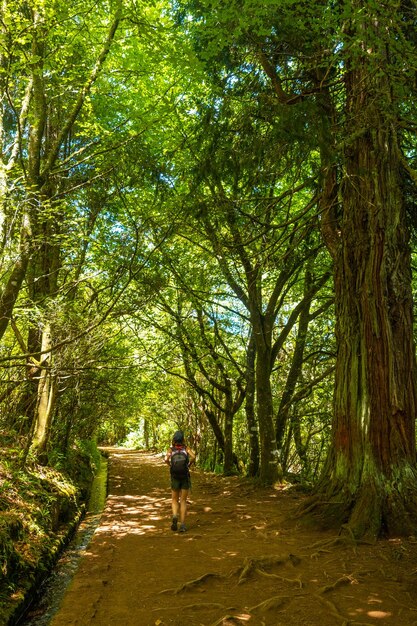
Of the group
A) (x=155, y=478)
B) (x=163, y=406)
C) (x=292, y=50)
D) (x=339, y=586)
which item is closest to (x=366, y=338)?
(x=339, y=586)

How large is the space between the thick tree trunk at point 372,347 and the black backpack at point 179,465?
2.26 meters

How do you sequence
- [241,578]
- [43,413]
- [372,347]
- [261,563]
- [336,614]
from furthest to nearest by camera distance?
[43,413]
[372,347]
[261,563]
[241,578]
[336,614]

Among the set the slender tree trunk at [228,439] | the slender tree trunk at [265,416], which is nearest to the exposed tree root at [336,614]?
the slender tree trunk at [265,416]

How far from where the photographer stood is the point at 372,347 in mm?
6758

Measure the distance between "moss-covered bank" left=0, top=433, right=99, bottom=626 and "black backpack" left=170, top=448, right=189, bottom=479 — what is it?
2.11 m

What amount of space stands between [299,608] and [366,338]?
3.79 m

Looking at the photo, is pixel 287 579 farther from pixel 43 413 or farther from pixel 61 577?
pixel 43 413

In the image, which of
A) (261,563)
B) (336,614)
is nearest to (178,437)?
(261,563)

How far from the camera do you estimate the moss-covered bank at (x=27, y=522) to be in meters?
5.16

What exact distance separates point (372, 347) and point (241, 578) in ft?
11.8

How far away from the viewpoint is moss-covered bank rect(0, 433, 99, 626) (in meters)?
5.16

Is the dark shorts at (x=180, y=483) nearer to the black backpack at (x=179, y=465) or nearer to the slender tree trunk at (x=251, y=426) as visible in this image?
the black backpack at (x=179, y=465)

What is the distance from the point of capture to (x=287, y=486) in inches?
440

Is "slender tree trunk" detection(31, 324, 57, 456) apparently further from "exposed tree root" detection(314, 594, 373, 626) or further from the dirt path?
"exposed tree root" detection(314, 594, 373, 626)
